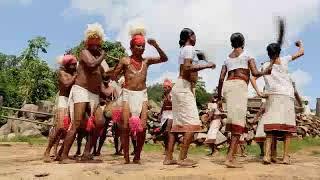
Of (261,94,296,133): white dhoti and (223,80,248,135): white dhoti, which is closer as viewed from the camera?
(223,80,248,135): white dhoti

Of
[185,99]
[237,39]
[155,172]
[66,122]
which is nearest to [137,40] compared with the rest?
[185,99]

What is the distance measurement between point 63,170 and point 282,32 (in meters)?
3.77

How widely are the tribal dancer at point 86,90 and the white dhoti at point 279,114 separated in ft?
8.53

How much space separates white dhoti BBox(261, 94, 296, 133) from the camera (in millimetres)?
8047

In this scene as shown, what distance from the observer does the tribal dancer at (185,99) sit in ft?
24.7

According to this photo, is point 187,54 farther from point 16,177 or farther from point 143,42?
point 16,177

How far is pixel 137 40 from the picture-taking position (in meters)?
7.88

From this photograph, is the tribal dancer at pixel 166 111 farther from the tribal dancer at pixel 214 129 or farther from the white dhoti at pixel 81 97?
the white dhoti at pixel 81 97

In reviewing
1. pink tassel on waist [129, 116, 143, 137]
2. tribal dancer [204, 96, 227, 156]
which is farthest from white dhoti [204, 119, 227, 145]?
pink tassel on waist [129, 116, 143, 137]

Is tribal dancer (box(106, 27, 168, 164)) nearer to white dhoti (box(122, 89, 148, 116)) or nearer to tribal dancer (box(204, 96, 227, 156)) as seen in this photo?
white dhoti (box(122, 89, 148, 116))

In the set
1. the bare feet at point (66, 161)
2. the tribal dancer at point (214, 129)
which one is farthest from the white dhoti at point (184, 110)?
the tribal dancer at point (214, 129)

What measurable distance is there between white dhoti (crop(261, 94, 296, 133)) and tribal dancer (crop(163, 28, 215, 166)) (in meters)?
1.20

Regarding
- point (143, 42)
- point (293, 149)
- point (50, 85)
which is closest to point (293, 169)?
point (143, 42)

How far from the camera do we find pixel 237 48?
25.2ft
